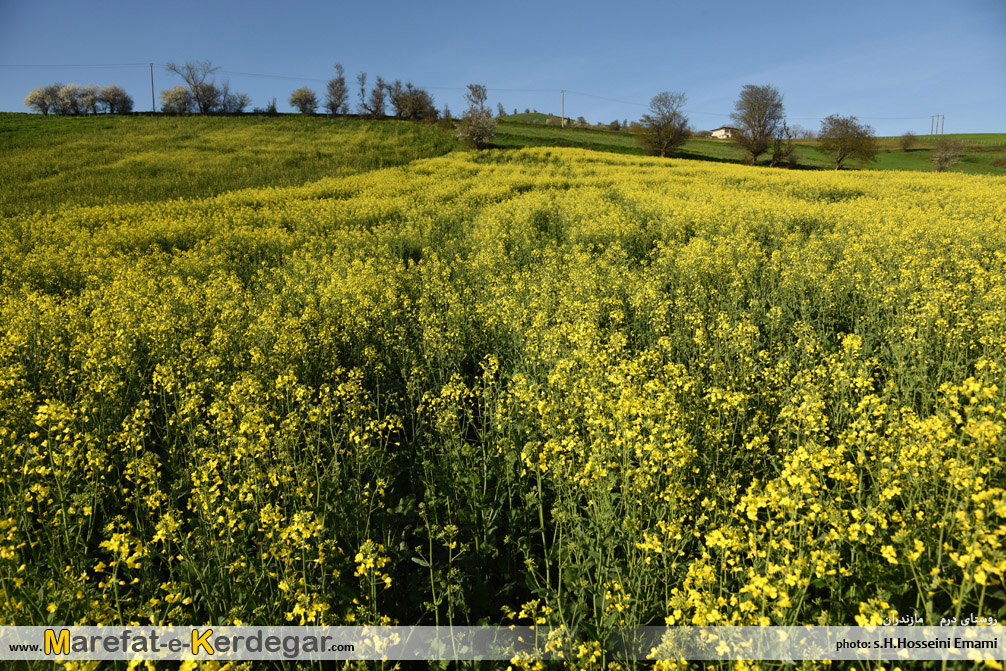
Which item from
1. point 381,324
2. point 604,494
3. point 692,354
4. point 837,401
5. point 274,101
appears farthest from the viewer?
point 274,101

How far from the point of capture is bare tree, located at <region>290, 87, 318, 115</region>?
66.1 meters

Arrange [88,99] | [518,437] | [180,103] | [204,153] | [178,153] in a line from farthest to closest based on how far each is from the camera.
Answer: [88,99], [180,103], [204,153], [178,153], [518,437]

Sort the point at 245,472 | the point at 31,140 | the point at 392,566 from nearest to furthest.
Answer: the point at 392,566 → the point at 245,472 → the point at 31,140

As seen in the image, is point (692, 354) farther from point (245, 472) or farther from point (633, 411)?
point (245, 472)

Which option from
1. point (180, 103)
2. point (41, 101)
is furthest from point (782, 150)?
point (41, 101)

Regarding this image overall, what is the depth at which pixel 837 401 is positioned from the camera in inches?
171

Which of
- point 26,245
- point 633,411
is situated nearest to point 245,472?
point 633,411

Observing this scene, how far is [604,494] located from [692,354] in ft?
11.0

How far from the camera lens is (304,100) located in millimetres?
69125

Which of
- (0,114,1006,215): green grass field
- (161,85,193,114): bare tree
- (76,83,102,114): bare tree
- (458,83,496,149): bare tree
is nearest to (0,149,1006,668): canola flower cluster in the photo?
(0,114,1006,215): green grass field

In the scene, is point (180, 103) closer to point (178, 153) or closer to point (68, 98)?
point (68, 98)

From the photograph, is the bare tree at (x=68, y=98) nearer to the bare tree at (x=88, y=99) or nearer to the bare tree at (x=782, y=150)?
the bare tree at (x=88, y=99)

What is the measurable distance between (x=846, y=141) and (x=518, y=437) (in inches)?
2219

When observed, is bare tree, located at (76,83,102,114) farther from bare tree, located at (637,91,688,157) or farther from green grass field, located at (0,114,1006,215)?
bare tree, located at (637,91,688,157)
